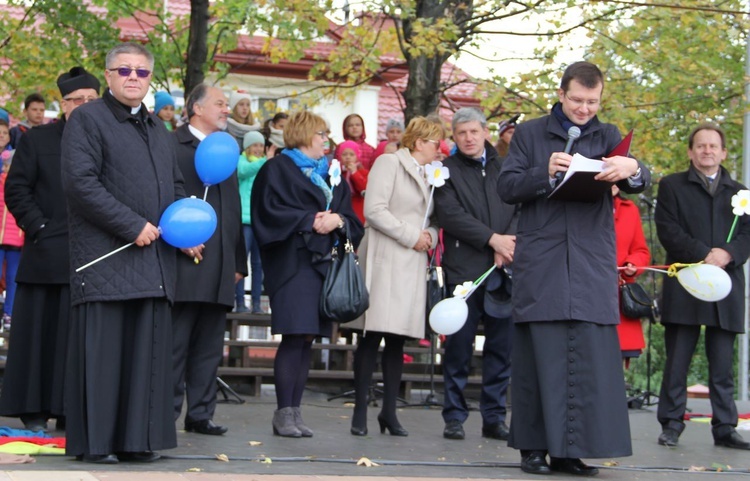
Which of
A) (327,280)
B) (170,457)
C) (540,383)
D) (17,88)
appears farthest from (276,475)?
(17,88)

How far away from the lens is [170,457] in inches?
268

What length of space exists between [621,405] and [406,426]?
276cm

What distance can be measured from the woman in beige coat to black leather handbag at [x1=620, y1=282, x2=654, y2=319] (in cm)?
169

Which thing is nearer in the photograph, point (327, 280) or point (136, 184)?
point (136, 184)

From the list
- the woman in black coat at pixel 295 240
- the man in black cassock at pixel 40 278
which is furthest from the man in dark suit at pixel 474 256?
the man in black cassock at pixel 40 278

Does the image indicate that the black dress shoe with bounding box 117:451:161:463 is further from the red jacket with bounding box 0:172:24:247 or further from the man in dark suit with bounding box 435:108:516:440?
the red jacket with bounding box 0:172:24:247

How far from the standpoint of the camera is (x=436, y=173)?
8758 millimetres

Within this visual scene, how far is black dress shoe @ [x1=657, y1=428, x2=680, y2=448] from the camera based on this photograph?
28.6 ft

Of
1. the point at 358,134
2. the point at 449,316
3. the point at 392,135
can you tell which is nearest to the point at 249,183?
the point at 358,134

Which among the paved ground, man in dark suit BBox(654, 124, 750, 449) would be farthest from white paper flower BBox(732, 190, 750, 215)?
the paved ground

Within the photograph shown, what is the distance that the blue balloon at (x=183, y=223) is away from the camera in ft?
21.9

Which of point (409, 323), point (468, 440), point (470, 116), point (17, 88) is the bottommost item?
point (468, 440)

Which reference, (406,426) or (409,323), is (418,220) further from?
(406,426)

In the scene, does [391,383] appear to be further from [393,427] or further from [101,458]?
[101,458]
